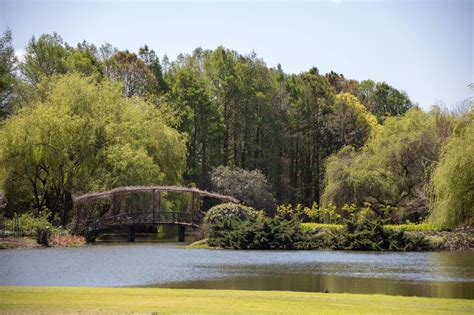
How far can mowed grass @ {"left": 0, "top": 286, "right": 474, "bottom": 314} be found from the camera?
14.9 m

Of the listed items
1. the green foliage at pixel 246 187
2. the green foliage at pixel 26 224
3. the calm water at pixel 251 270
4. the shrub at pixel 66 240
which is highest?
the green foliage at pixel 246 187

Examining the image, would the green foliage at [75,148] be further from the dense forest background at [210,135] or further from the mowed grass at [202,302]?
the mowed grass at [202,302]

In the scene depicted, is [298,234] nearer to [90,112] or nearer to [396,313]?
[90,112]

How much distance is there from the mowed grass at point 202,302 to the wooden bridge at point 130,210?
25.8m

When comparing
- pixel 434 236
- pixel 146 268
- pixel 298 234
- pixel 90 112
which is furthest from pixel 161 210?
pixel 146 268

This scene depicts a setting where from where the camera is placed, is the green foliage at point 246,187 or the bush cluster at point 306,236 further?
the green foliage at point 246,187

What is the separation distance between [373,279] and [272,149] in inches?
1962

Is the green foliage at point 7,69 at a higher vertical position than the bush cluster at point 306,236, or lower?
higher

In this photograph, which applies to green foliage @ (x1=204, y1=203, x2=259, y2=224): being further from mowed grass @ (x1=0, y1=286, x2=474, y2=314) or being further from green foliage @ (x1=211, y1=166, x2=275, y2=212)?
mowed grass @ (x1=0, y1=286, x2=474, y2=314)

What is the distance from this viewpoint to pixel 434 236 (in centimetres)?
3800

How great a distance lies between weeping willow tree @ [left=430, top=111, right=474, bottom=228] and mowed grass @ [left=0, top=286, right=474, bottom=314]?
19026 mm

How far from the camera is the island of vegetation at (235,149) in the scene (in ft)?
125

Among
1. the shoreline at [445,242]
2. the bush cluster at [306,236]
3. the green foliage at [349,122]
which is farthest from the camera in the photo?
the green foliage at [349,122]

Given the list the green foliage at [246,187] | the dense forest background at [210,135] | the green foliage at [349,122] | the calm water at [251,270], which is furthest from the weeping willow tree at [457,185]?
the green foliage at [349,122]
